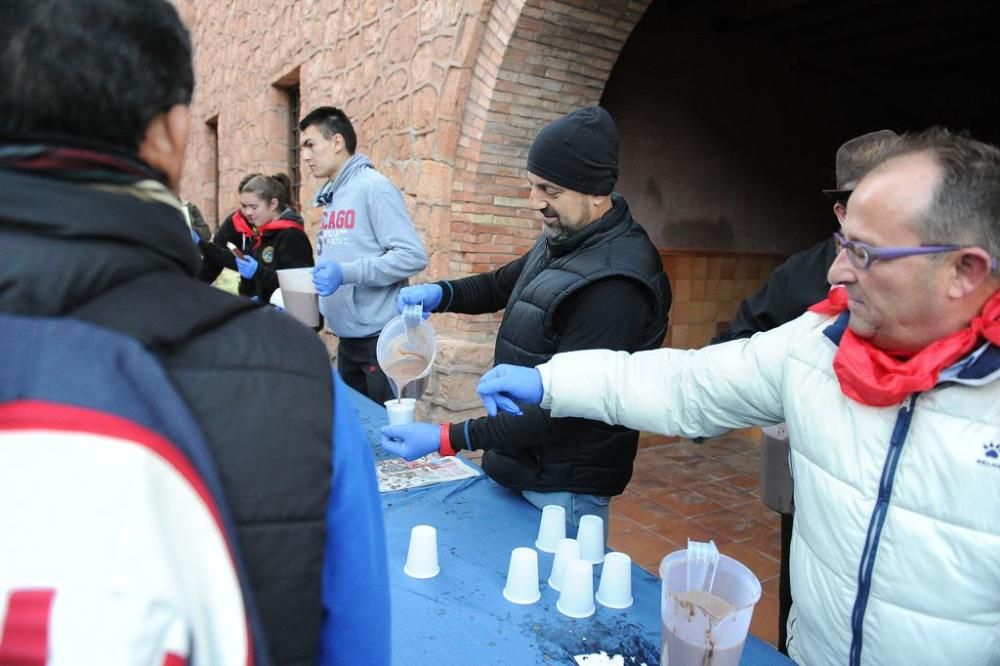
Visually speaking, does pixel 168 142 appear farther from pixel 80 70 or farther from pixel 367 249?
pixel 367 249

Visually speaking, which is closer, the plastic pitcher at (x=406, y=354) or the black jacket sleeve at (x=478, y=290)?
the plastic pitcher at (x=406, y=354)

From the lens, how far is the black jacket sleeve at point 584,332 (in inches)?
66.6

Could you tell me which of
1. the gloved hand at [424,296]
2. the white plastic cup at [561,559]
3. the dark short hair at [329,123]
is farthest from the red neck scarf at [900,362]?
the dark short hair at [329,123]

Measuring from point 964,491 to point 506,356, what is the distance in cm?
Answer: 116

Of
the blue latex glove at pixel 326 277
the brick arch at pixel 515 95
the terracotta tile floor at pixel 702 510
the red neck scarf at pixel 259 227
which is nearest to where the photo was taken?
the blue latex glove at pixel 326 277

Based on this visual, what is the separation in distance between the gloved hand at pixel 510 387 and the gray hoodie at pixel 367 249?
158cm

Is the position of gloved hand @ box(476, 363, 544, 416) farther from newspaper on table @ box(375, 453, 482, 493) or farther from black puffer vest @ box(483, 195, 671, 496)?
newspaper on table @ box(375, 453, 482, 493)

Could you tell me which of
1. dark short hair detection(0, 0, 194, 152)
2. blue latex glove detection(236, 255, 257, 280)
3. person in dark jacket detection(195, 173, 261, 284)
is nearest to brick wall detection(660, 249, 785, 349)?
blue latex glove detection(236, 255, 257, 280)

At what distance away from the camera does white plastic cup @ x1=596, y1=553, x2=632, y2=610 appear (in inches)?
56.3

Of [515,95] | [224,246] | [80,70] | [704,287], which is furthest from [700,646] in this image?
[704,287]

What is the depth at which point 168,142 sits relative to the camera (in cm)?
65

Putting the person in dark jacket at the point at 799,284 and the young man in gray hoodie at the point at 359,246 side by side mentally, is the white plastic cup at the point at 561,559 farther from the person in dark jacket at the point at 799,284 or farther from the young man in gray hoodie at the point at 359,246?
the young man in gray hoodie at the point at 359,246

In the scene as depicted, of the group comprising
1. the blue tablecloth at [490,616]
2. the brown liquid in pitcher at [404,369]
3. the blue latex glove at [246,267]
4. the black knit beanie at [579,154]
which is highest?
the black knit beanie at [579,154]

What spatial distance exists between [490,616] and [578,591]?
191 mm
